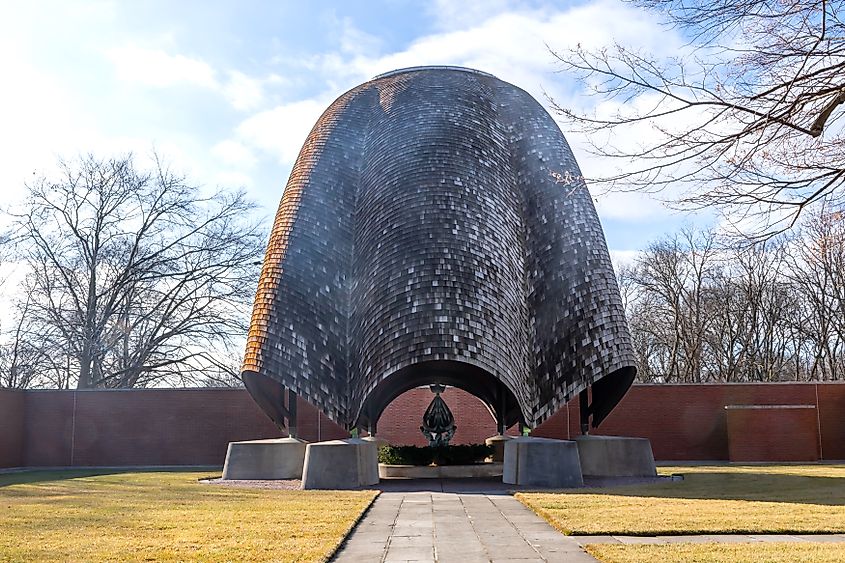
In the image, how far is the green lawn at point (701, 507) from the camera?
27.8 ft

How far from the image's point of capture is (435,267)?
55.5 feet

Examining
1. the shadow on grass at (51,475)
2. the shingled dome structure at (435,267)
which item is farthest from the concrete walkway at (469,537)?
the shadow on grass at (51,475)

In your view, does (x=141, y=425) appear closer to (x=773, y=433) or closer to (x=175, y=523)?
(x=175, y=523)

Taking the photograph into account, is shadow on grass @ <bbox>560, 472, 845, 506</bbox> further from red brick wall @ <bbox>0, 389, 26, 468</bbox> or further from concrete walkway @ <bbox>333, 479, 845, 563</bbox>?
red brick wall @ <bbox>0, 389, 26, 468</bbox>

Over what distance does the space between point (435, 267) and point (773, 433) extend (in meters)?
14.3

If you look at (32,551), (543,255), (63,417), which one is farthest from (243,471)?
(63,417)

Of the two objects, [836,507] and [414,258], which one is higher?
[414,258]

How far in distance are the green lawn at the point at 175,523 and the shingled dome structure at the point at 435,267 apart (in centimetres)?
→ 371

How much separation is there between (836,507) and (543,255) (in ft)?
31.3

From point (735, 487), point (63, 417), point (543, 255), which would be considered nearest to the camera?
point (735, 487)

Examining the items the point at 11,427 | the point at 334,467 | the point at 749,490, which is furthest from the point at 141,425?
the point at 749,490

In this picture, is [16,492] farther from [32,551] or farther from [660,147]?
[660,147]

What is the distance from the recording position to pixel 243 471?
17.5 meters

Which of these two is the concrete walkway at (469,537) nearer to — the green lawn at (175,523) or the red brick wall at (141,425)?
the green lawn at (175,523)
